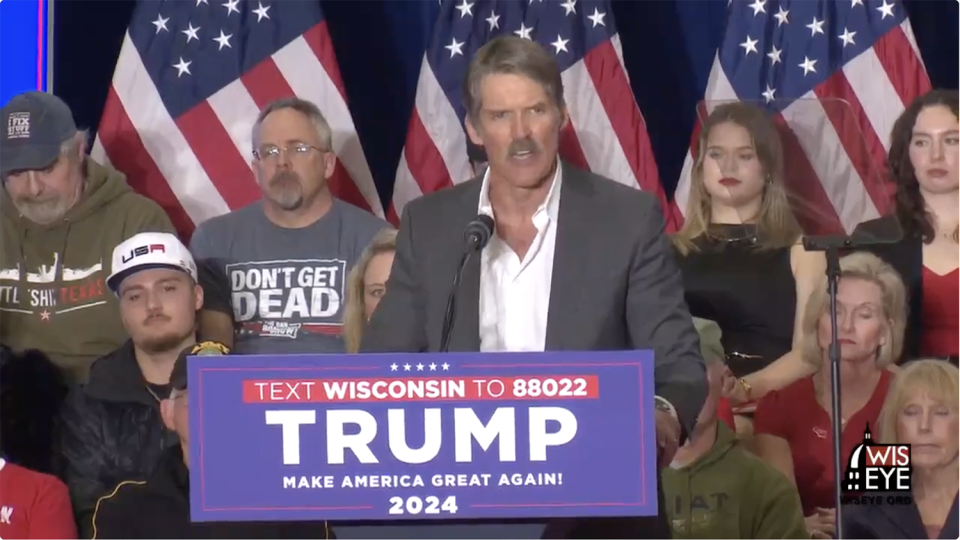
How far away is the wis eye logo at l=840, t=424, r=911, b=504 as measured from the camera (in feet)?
12.4

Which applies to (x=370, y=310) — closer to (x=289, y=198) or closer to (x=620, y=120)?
(x=289, y=198)

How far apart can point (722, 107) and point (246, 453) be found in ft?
5.10

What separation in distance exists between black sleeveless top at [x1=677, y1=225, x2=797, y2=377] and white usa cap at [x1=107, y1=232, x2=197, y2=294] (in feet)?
4.26

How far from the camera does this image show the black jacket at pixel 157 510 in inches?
131

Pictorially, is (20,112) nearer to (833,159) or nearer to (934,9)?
(833,159)

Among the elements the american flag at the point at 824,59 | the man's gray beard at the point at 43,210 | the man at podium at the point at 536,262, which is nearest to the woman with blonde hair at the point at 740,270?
the american flag at the point at 824,59

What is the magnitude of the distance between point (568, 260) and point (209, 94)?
1.48 m

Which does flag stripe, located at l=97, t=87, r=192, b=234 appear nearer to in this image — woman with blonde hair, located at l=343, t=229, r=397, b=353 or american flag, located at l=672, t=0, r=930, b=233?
woman with blonde hair, located at l=343, t=229, r=397, b=353

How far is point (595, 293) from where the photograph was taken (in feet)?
10.5

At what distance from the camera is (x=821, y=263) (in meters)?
3.93

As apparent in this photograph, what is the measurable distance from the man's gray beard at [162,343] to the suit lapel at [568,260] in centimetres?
108

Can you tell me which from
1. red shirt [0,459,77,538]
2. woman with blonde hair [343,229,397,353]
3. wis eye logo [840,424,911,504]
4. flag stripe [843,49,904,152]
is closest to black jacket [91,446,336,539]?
red shirt [0,459,77,538]

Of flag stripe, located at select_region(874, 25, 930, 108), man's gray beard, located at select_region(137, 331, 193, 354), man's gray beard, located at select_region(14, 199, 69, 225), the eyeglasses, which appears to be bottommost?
man's gray beard, located at select_region(137, 331, 193, 354)

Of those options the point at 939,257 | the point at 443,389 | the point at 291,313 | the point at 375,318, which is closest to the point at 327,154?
the point at 291,313
